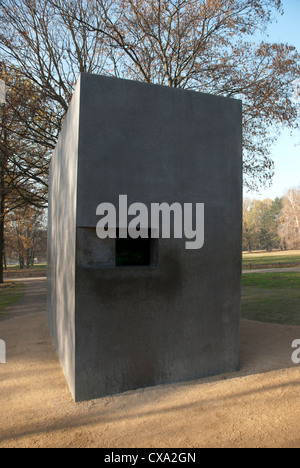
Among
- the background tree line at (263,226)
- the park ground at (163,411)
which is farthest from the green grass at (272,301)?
the background tree line at (263,226)

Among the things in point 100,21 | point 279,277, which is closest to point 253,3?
point 100,21

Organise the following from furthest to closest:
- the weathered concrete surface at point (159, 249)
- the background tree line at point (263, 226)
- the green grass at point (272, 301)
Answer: the background tree line at point (263, 226) < the green grass at point (272, 301) < the weathered concrete surface at point (159, 249)

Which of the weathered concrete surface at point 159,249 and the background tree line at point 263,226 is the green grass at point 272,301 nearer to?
the weathered concrete surface at point 159,249

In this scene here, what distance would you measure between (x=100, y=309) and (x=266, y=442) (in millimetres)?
2313

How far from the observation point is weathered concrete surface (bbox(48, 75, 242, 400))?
433 centimetres

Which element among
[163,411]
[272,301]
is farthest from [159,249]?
[272,301]

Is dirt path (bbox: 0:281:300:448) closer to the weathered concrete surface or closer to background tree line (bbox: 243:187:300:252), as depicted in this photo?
the weathered concrete surface

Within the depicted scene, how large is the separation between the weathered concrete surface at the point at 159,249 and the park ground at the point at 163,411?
32 cm

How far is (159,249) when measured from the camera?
4.71 m

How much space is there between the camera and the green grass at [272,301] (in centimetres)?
955

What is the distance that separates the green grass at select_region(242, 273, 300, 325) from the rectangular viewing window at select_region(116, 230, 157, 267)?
556 cm

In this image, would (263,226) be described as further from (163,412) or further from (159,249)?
(163,412)
